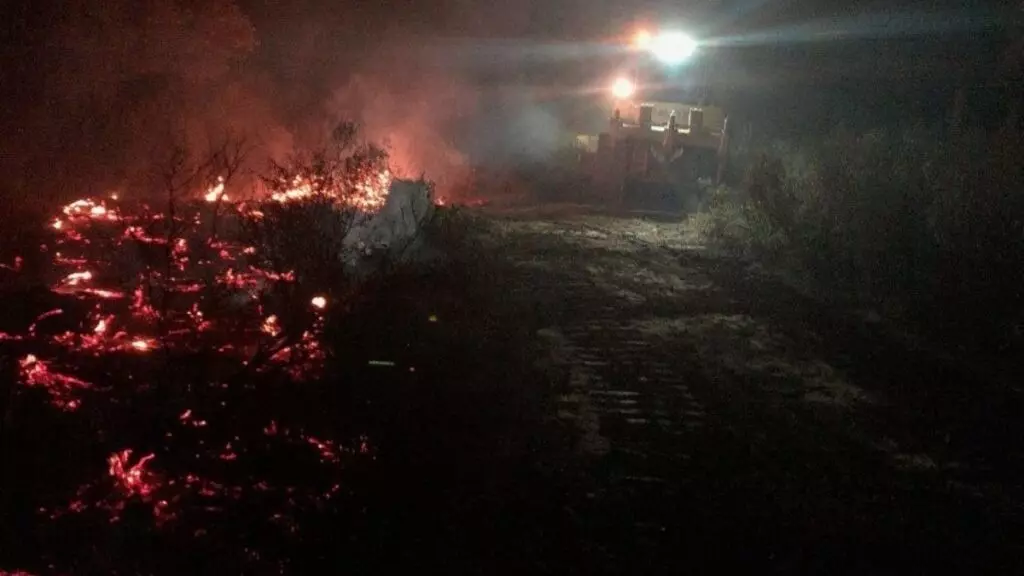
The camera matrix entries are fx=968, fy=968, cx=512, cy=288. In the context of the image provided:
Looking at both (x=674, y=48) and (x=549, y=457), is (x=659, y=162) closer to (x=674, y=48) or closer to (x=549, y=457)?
(x=674, y=48)

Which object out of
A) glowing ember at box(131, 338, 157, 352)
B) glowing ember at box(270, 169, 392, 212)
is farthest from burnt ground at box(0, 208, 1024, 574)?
→ glowing ember at box(270, 169, 392, 212)

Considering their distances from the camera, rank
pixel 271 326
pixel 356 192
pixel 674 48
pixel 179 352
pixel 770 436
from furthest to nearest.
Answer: pixel 674 48, pixel 356 192, pixel 271 326, pixel 179 352, pixel 770 436

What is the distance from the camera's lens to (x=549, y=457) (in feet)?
20.7

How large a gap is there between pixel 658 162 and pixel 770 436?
12.1 metres

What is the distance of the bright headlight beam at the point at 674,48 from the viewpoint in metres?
21.7

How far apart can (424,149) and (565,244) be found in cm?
962

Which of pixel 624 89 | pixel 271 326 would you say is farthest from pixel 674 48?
pixel 271 326

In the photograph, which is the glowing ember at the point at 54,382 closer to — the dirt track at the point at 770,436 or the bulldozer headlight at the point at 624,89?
the dirt track at the point at 770,436

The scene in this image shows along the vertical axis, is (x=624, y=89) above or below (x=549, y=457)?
above

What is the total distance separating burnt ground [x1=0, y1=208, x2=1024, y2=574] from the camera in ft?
16.7

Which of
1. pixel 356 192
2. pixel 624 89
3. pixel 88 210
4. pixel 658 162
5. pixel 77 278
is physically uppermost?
pixel 624 89

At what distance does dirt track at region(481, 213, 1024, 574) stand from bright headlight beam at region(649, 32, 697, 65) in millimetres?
11335

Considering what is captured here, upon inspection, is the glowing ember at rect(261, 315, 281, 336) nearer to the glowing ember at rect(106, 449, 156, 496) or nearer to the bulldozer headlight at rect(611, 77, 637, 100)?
the glowing ember at rect(106, 449, 156, 496)

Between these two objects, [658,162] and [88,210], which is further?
[658,162]
